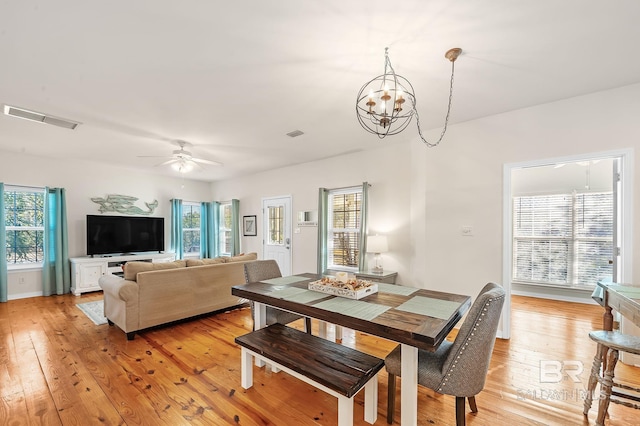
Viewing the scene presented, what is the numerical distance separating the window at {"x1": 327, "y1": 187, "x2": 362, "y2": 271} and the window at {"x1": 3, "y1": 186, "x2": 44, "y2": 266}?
5.44 meters

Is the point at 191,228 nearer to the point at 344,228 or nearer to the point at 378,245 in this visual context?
the point at 344,228

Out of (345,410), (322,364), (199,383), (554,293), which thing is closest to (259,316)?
(199,383)

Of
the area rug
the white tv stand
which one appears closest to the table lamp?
the area rug

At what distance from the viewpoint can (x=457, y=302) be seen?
1910 millimetres

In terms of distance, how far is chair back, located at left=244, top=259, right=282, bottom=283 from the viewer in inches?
107

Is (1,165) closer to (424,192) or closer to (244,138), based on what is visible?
(244,138)

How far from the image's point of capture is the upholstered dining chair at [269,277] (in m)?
2.64

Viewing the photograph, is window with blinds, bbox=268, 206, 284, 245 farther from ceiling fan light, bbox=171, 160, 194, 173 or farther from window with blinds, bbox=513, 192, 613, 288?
window with blinds, bbox=513, 192, 613, 288

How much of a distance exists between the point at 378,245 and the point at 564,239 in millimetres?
3605

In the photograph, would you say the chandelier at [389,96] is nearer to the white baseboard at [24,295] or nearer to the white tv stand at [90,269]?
the white tv stand at [90,269]

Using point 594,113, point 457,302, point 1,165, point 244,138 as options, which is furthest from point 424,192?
point 1,165

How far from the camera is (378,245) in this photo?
4023 millimetres

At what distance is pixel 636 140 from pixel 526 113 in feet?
3.01

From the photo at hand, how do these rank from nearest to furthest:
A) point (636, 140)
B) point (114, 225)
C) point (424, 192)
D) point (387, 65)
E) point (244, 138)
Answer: point (387, 65), point (636, 140), point (424, 192), point (244, 138), point (114, 225)
